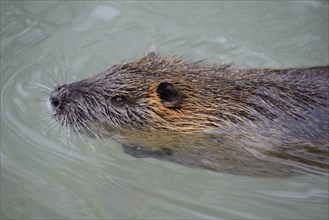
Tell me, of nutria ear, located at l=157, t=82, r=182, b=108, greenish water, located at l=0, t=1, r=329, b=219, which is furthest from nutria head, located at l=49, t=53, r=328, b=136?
greenish water, located at l=0, t=1, r=329, b=219

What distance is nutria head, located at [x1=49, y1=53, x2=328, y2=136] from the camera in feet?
11.5

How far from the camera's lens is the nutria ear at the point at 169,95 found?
347 cm

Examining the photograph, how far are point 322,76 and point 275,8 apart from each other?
2.54m

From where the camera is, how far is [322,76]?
145 inches

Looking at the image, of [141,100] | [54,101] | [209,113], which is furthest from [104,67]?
[209,113]

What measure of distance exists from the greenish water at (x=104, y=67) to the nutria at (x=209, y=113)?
0.33 metres

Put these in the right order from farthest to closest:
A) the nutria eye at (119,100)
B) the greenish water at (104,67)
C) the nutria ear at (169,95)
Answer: the greenish water at (104,67) → the nutria eye at (119,100) → the nutria ear at (169,95)

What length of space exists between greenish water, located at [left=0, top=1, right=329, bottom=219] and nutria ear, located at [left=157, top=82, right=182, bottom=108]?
2.66ft

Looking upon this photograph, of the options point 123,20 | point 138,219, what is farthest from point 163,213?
point 123,20

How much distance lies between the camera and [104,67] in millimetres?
5184

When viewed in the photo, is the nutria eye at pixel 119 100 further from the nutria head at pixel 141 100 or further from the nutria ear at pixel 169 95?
the nutria ear at pixel 169 95

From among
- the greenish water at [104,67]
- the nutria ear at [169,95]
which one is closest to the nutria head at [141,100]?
the nutria ear at [169,95]

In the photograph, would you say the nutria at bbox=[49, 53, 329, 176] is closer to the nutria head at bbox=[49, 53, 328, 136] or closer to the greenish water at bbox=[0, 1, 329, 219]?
the nutria head at bbox=[49, 53, 328, 136]

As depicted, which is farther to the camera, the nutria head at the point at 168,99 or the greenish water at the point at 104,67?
the greenish water at the point at 104,67
